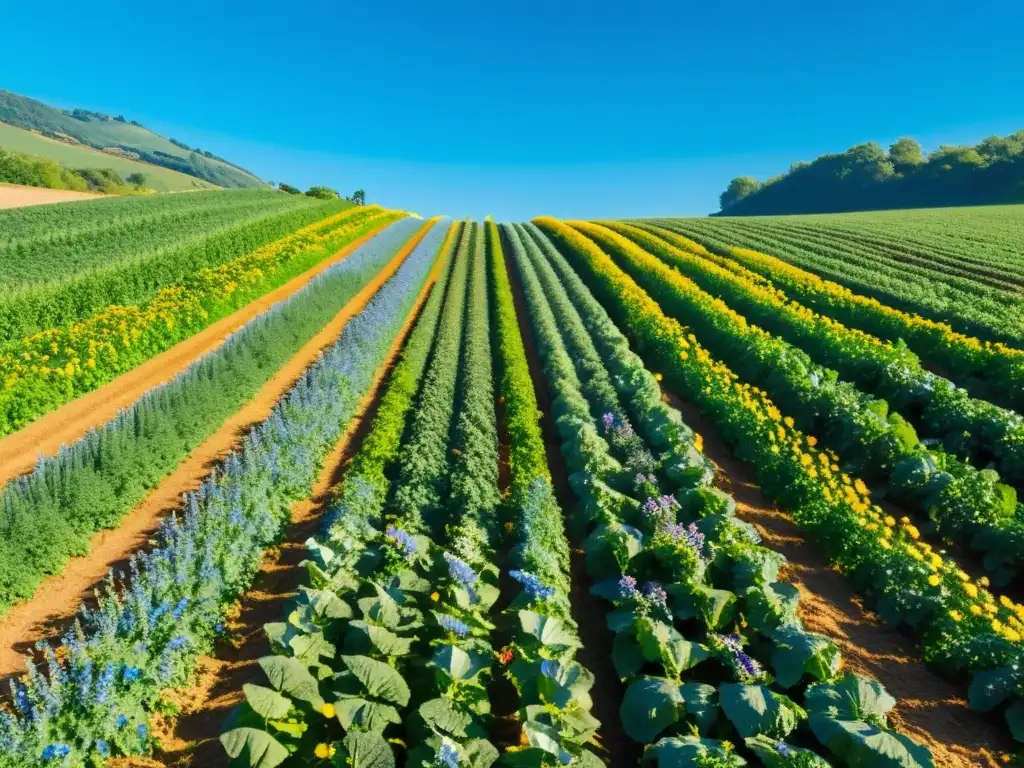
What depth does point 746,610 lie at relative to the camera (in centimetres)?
685

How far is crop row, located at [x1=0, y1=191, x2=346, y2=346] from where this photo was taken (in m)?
17.0

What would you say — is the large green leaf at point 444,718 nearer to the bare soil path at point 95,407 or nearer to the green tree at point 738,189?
the bare soil path at point 95,407

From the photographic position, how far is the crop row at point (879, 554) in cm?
636

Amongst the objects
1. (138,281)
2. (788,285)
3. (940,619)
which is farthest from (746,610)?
(138,281)

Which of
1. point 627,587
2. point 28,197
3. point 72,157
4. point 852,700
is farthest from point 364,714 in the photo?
point 72,157

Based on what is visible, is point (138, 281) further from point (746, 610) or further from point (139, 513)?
point (746, 610)

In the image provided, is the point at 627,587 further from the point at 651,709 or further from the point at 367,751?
the point at 367,751

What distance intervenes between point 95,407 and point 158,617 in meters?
8.64

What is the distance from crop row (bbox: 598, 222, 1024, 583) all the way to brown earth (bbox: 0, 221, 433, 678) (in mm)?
11872

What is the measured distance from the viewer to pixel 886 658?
7008 mm

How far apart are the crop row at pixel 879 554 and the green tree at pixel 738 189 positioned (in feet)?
393

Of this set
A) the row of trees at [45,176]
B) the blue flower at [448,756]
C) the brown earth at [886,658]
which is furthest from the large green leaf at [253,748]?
the row of trees at [45,176]

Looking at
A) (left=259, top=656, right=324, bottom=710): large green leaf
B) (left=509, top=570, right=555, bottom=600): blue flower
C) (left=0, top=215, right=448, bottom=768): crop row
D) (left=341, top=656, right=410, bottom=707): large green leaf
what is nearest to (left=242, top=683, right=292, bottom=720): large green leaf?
(left=259, top=656, right=324, bottom=710): large green leaf

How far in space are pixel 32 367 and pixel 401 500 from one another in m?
9.80
